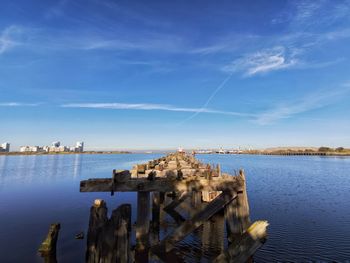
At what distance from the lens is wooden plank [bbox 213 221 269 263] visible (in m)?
5.68

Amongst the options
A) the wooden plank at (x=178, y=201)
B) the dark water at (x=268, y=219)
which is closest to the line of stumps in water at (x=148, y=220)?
the wooden plank at (x=178, y=201)

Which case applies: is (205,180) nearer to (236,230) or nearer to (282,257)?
(236,230)

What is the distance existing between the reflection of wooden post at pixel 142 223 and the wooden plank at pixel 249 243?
325cm

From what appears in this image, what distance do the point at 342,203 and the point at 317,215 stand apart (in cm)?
769

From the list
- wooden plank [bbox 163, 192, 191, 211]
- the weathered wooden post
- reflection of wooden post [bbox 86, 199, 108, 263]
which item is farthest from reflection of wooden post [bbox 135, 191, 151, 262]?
the weathered wooden post

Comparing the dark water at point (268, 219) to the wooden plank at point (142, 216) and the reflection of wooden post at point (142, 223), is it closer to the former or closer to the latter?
the reflection of wooden post at point (142, 223)

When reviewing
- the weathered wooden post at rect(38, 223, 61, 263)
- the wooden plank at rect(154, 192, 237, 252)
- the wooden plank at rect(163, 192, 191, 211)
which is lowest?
the weathered wooden post at rect(38, 223, 61, 263)

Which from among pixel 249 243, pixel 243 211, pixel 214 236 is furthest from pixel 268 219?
pixel 249 243

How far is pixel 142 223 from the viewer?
8.40m

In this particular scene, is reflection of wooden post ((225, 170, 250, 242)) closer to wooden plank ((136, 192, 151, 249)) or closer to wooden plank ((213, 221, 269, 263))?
wooden plank ((213, 221, 269, 263))

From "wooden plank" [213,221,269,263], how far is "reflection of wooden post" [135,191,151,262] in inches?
128

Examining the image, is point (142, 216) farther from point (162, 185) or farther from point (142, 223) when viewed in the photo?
point (162, 185)

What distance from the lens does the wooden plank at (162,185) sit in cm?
753

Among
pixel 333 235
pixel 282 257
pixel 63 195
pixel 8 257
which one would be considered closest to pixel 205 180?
pixel 282 257
